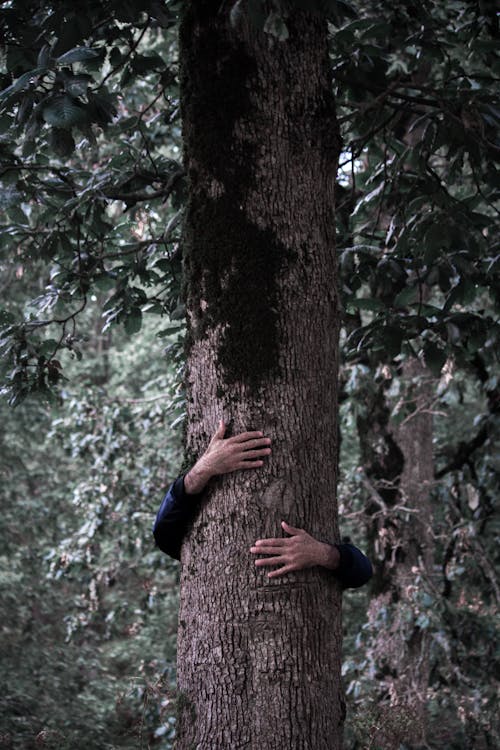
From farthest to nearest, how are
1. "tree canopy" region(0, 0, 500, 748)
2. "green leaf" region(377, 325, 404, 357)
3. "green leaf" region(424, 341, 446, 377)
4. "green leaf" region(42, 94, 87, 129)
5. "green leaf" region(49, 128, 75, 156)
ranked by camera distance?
"green leaf" region(424, 341, 446, 377) < "green leaf" region(377, 325, 404, 357) < "tree canopy" region(0, 0, 500, 748) < "green leaf" region(49, 128, 75, 156) < "green leaf" region(42, 94, 87, 129)

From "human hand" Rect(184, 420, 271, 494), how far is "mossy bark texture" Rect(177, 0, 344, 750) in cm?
4

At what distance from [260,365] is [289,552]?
558 mm

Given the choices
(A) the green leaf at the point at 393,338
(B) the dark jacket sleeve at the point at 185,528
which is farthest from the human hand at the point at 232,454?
(A) the green leaf at the point at 393,338

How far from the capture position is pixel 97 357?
16.3 m

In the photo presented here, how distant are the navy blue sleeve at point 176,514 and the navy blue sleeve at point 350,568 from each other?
1.55 feet

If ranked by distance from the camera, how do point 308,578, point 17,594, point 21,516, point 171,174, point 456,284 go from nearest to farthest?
point 308,578 < point 456,284 < point 171,174 < point 17,594 < point 21,516

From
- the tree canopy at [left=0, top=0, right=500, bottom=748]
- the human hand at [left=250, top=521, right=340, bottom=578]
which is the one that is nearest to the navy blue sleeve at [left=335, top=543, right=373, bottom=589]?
the human hand at [left=250, top=521, right=340, bottom=578]

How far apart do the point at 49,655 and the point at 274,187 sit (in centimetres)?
710

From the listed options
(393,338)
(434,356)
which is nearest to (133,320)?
(393,338)

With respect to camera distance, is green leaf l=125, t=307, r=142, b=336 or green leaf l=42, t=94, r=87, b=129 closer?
green leaf l=42, t=94, r=87, b=129

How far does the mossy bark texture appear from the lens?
225 centimetres

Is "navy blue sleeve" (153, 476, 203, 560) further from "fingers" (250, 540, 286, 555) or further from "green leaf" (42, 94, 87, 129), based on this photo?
"green leaf" (42, 94, 87, 129)

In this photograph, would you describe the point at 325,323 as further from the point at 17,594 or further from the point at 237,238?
the point at 17,594

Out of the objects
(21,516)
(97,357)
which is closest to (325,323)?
(21,516)
